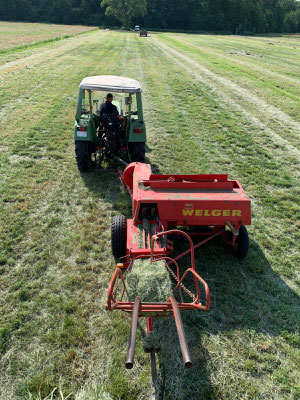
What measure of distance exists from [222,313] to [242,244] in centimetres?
117

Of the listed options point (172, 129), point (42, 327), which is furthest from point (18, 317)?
point (172, 129)

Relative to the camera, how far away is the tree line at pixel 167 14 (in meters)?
71.4

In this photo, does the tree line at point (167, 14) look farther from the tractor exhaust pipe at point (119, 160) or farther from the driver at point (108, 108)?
the tractor exhaust pipe at point (119, 160)

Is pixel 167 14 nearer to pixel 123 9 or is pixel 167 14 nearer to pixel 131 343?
pixel 123 9

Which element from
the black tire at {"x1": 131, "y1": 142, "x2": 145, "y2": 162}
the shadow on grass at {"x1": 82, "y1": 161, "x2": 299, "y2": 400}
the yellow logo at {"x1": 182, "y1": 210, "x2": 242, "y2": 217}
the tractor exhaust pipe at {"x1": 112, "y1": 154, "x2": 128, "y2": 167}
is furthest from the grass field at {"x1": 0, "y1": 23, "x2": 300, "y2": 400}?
the yellow logo at {"x1": 182, "y1": 210, "x2": 242, "y2": 217}

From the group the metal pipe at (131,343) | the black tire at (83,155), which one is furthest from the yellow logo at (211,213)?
the black tire at (83,155)

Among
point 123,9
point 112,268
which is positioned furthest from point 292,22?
point 112,268

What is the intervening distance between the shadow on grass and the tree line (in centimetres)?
7607

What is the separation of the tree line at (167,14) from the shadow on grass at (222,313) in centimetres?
7607

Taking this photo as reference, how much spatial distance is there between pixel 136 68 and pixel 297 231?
54.4 feet

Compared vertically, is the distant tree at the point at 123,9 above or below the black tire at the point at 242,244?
above

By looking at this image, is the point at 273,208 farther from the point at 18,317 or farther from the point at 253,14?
the point at 253,14

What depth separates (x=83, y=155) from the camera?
22.7 ft

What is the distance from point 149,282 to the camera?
3.61m
